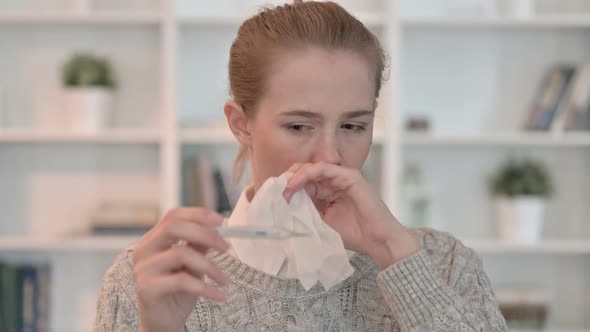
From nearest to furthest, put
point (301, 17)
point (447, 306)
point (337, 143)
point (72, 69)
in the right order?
1. point (447, 306)
2. point (337, 143)
3. point (301, 17)
4. point (72, 69)

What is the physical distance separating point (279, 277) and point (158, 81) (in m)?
2.12

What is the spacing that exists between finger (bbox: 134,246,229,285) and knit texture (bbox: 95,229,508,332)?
328 mm

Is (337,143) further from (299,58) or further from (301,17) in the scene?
(301,17)

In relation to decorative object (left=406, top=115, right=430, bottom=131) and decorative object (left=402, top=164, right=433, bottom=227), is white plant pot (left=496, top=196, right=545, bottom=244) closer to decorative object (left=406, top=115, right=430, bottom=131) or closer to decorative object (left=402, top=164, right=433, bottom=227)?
decorative object (left=402, top=164, right=433, bottom=227)

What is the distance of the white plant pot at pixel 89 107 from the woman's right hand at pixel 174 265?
2.21 metres

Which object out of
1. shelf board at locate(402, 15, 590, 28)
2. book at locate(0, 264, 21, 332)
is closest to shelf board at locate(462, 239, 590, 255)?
shelf board at locate(402, 15, 590, 28)

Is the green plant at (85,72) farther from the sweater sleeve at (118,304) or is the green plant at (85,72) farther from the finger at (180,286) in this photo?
the finger at (180,286)

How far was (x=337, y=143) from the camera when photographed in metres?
A: 1.50

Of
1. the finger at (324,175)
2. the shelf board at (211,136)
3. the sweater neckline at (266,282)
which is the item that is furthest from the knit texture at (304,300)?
the shelf board at (211,136)

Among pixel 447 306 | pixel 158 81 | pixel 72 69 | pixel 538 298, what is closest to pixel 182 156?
pixel 158 81

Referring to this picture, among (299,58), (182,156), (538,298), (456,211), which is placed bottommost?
(538,298)

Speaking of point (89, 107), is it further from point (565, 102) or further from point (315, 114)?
point (315, 114)

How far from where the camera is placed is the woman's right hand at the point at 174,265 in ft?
3.86

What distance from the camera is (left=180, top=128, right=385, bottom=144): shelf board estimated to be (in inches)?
130
